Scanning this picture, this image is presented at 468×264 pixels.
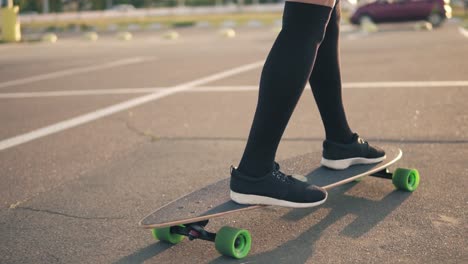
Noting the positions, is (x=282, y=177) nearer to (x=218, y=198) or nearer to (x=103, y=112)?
(x=218, y=198)

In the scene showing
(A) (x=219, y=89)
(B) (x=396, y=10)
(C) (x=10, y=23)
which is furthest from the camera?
(B) (x=396, y=10)

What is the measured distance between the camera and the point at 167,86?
8172 mm

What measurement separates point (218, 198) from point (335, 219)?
2.02 ft

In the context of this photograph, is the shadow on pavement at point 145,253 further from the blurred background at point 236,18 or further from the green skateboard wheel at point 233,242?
the blurred background at point 236,18

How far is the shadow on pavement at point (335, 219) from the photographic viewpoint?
9.33ft

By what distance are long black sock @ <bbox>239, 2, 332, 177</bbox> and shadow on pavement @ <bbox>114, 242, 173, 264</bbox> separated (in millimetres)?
496

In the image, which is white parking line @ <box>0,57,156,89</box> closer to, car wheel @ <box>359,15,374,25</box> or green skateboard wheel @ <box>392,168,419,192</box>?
green skateboard wheel @ <box>392,168,419,192</box>

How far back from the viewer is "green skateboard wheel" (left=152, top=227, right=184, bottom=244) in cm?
297

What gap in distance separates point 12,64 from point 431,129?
8170 mm

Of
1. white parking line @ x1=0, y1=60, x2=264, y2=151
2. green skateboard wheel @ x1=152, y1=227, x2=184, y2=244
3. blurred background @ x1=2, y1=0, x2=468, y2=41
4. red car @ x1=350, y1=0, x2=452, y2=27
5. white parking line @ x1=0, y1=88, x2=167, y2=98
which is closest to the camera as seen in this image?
green skateboard wheel @ x1=152, y1=227, x2=184, y2=244

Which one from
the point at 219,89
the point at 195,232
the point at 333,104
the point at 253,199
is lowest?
the point at 219,89

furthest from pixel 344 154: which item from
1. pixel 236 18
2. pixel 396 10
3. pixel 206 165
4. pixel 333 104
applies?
pixel 236 18

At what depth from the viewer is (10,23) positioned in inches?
727

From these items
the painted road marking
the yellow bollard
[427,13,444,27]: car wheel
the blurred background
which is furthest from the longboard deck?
[427,13,444,27]: car wheel
